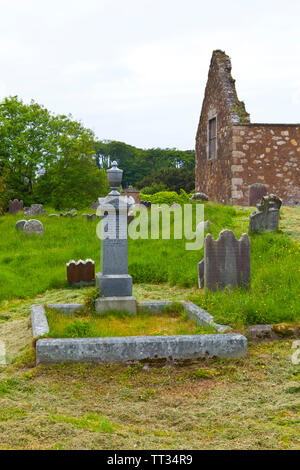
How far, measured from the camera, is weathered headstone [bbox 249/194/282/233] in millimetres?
12406

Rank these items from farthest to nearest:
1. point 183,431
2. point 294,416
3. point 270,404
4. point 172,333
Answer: point 172,333 < point 270,404 < point 294,416 < point 183,431

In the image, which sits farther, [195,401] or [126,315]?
[126,315]

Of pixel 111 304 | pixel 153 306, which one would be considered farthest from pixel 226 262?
pixel 111 304

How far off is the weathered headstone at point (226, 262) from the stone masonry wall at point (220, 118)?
11684mm

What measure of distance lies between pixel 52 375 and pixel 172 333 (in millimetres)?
1768

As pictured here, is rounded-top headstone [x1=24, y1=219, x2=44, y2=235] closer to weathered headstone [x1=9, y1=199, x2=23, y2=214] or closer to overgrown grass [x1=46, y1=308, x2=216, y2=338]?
overgrown grass [x1=46, y1=308, x2=216, y2=338]

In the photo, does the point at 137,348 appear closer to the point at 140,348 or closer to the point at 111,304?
the point at 140,348

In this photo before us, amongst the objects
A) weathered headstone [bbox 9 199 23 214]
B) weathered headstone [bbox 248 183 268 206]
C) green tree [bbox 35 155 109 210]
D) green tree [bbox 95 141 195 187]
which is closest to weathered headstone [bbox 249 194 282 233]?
weathered headstone [bbox 248 183 268 206]

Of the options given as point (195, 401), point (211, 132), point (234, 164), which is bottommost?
point (195, 401)

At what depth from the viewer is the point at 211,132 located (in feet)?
74.4

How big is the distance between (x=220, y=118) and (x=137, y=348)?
1670 centimetres

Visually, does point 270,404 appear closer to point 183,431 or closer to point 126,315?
point 183,431
